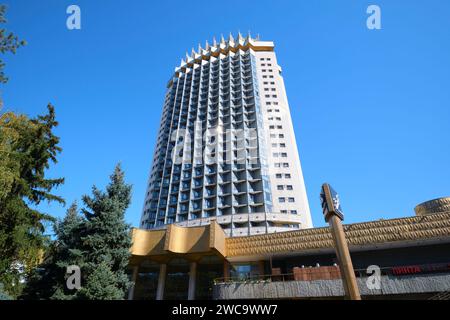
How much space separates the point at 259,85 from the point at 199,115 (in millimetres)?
19123

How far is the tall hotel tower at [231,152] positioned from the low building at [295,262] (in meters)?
22.1

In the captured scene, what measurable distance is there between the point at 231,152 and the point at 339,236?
5220 cm

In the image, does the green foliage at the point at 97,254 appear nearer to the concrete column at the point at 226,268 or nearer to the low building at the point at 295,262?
the low building at the point at 295,262

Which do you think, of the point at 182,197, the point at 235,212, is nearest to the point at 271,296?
the point at 235,212

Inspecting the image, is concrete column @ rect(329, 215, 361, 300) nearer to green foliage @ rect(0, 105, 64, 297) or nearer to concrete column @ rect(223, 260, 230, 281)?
green foliage @ rect(0, 105, 64, 297)

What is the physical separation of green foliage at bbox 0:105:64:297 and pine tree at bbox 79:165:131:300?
332 centimetres

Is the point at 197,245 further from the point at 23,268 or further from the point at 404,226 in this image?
the point at 404,226

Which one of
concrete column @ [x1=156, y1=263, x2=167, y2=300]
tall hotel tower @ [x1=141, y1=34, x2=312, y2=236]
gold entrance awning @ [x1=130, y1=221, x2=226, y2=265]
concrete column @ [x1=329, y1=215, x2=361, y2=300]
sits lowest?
concrete column @ [x1=329, y1=215, x2=361, y2=300]

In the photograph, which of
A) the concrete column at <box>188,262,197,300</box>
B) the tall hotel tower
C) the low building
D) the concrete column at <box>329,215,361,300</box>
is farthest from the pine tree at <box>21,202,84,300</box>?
the tall hotel tower

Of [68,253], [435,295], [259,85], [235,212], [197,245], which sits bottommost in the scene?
[435,295]

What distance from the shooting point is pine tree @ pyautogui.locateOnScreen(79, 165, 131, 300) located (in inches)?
658

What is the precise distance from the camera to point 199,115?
237 feet

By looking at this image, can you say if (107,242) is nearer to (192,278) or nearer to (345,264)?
→ (192,278)

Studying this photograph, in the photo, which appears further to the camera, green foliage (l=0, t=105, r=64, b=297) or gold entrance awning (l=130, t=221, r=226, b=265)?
gold entrance awning (l=130, t=221, r=226, b=265)
